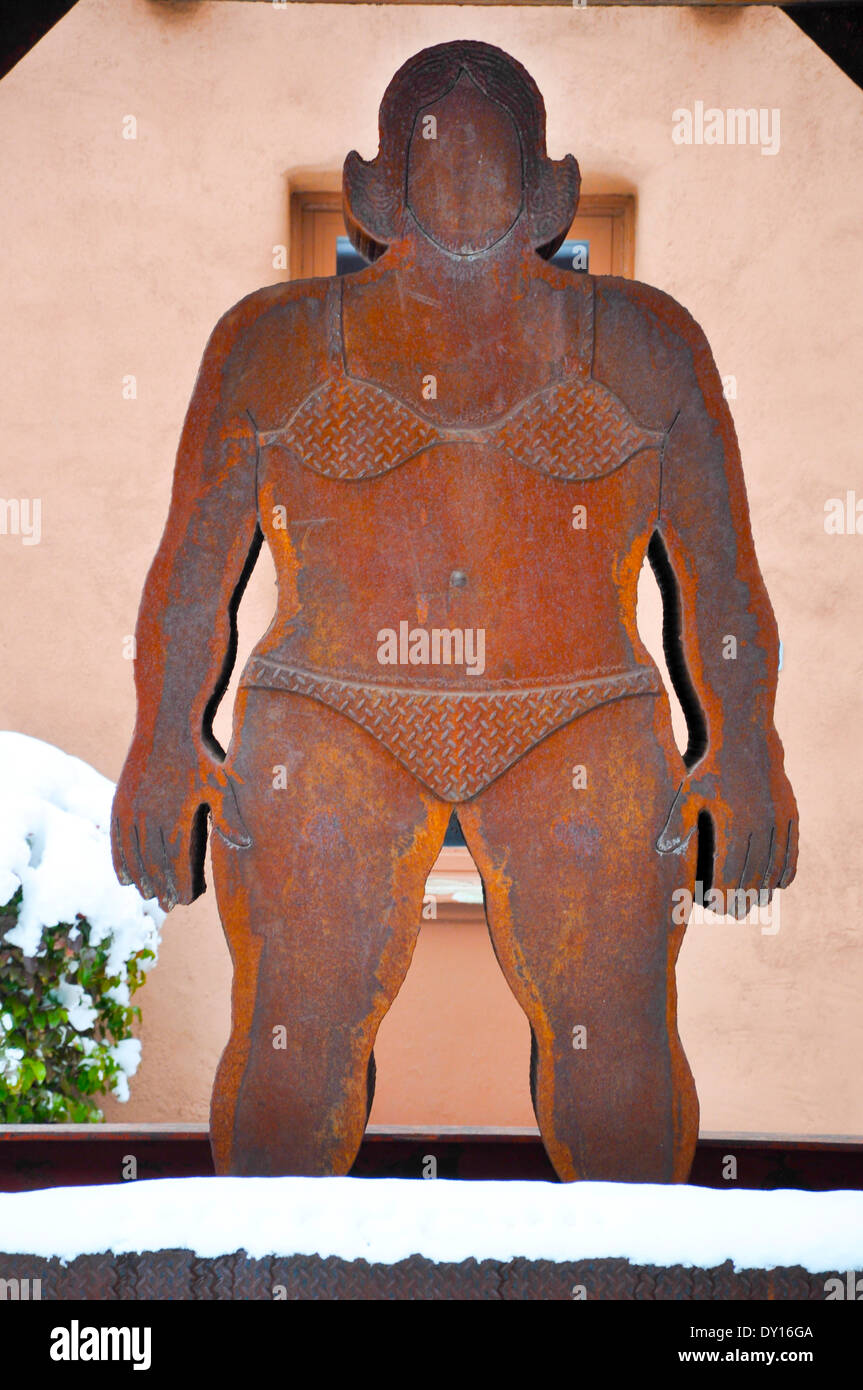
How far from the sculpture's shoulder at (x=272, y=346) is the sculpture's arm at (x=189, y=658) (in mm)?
19

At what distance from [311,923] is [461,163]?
1.34 meters

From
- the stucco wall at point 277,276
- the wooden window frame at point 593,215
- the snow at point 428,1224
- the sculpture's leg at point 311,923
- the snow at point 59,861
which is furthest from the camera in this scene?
the wooden window frame at point 593,215

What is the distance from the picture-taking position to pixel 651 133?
4.10 meters

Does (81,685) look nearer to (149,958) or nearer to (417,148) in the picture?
(149,958)

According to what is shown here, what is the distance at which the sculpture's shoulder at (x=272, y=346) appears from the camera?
229 cm

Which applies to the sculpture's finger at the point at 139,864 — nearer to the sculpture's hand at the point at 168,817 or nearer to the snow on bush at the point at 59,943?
the sculpture's hand at the point at 168,817

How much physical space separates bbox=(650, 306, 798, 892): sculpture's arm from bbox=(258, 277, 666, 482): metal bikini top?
91 mm

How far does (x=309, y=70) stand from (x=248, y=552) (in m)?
2.47

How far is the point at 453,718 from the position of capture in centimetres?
224

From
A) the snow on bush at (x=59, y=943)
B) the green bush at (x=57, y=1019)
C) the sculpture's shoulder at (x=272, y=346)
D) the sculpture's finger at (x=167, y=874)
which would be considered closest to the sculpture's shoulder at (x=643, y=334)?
the sculpture's shoulder at (x=272, y=346)

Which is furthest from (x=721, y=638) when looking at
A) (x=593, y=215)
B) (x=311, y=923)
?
(x=593, y=215)

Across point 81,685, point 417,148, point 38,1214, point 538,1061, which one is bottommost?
point 38,1214

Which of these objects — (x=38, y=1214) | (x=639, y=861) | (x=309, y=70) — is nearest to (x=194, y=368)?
(x=309, y=70)

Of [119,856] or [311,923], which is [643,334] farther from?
[119,856]
